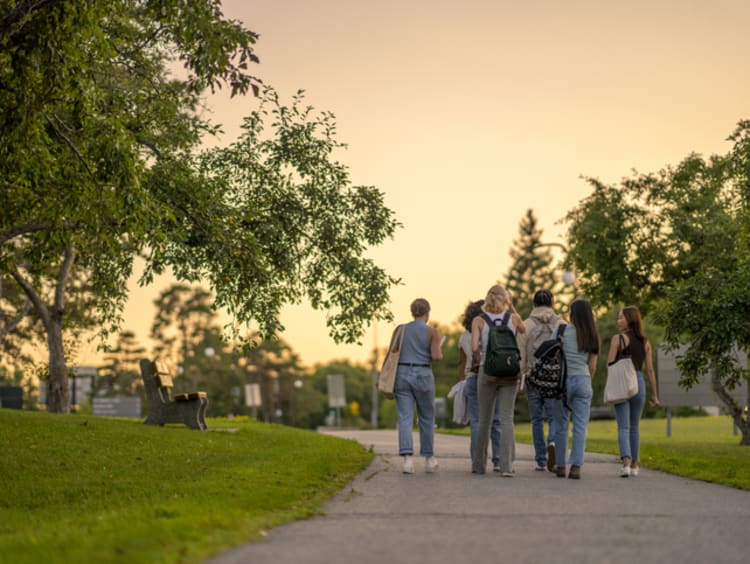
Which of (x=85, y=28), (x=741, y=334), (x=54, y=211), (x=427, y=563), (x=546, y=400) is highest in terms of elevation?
(x=85, y=28)

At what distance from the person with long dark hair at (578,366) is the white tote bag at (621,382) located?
1.02ft

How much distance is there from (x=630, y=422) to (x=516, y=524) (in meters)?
5.29

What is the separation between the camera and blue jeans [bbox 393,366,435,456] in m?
12.4

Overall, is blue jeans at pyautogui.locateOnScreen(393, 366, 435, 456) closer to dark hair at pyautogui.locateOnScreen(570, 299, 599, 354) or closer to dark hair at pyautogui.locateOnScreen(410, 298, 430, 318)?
dark hair at pyautogui.locateOnScreen(410, 298, 430, 318)

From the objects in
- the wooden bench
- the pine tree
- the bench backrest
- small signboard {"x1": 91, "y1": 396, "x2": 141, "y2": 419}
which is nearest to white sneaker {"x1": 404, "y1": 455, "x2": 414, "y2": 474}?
the wooden bench

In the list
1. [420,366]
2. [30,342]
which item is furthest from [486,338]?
[30,342]

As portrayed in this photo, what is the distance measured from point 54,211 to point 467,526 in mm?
8264

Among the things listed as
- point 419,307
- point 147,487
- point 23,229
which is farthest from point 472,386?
point 23,229

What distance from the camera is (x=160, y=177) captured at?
16.1m

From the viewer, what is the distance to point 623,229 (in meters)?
29.7

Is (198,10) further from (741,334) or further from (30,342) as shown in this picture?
(30,342)

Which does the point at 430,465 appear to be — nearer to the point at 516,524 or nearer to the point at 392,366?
the point at 392,366

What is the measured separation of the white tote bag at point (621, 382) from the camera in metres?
12.3

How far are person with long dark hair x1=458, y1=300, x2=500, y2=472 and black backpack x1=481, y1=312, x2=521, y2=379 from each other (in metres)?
0.42
